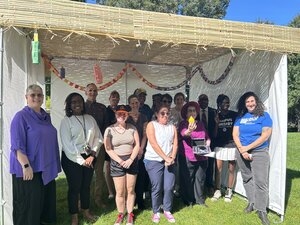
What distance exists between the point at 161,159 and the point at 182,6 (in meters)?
32.0

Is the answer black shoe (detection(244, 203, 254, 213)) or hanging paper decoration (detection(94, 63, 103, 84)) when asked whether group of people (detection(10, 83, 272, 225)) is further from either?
hanging paper decoration (detection(94, 63, 103, 84))

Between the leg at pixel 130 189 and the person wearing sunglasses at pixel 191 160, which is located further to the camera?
the person wearing sunglasses at pixel 191 160

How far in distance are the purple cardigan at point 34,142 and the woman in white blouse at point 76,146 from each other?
1.12 ft

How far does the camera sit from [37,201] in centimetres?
377

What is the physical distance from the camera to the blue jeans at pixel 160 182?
456 centimetres

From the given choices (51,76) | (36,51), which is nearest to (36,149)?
(36,51)

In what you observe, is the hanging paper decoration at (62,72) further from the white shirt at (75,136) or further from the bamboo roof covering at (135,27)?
the white shirt at (75,136)

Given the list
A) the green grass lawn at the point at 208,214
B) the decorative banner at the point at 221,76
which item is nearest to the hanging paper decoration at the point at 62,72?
the green grass lawn at the point at 208,214

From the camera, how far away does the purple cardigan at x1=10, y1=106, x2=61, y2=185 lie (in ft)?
11.6

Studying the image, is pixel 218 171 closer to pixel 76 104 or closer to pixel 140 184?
pixel 140 184

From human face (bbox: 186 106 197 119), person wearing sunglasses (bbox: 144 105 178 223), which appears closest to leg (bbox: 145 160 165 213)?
person wearing sunglasses (bbox: 144 105 178 223)

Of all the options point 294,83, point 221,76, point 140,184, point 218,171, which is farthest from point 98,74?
point 294,83

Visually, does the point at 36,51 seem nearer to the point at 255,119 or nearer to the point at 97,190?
the point at 97,190

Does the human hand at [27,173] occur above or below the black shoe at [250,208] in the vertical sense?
above
